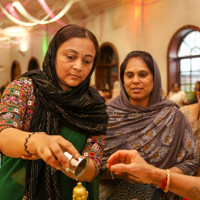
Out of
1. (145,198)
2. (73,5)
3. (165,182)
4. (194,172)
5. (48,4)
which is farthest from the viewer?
(73,5)

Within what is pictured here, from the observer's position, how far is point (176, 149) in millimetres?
1752

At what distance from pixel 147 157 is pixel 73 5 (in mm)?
2793

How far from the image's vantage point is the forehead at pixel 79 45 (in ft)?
3.58

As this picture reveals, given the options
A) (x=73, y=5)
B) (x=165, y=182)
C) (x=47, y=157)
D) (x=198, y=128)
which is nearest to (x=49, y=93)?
(x=47, y=157)

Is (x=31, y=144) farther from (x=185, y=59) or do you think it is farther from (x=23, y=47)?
(x=185, y=59)

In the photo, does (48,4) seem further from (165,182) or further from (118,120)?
(165,182)

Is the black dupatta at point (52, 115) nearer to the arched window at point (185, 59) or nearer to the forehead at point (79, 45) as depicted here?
the forehead at point (79, 45)

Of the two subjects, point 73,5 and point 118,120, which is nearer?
point 118,120

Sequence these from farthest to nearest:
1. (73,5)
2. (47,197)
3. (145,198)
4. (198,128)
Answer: (73,5)
(198,128)
(145,198)
(47,197)

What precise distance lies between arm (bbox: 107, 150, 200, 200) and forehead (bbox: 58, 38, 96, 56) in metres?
0.52

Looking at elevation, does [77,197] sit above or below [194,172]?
above

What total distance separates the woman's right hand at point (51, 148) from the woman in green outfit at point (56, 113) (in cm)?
20

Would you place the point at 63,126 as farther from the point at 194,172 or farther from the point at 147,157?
the point at 194,172

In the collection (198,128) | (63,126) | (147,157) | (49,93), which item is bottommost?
(147,157)
